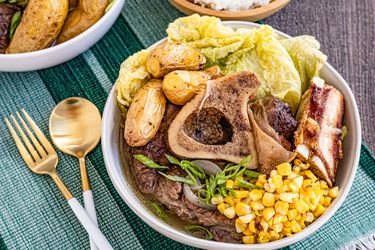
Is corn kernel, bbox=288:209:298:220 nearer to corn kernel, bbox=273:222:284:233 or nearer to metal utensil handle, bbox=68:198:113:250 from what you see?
corn kernel, bbox=273:222:284:233

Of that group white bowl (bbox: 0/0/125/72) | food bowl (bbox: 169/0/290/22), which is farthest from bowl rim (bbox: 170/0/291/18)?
white bowl (bbox: 0/0/125/72)

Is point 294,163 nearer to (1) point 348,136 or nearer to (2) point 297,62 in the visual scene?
(1) point 348,136

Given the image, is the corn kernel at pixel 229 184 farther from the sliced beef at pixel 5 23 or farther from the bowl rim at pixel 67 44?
the sliced beef at pixel 5 23

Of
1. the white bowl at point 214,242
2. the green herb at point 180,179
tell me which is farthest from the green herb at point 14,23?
the green herb at point 180,179

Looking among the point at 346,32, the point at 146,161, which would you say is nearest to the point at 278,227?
the point at 146,161

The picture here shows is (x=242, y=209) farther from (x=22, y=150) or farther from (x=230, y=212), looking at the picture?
(x=22, y=150)

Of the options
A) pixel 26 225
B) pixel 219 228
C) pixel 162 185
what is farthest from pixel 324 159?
pixel 26 225
